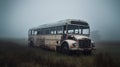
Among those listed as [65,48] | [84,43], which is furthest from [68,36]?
[84,43]

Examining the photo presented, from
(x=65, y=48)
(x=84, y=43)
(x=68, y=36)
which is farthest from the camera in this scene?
(x=68, y=36)

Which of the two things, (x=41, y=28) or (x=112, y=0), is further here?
(x=41, y=28)

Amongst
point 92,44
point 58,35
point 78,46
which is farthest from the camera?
point 58,35

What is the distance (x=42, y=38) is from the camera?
10.6 m

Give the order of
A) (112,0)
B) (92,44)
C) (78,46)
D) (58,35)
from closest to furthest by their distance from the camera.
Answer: (78,46), (92,44), (58,35), (112,0)

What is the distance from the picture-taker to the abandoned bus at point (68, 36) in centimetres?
753

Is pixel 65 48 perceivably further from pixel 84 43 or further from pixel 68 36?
pixel 84 43

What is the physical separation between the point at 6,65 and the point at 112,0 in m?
6.89

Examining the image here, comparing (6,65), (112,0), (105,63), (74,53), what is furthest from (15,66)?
(112,0)

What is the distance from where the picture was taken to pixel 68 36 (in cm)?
799

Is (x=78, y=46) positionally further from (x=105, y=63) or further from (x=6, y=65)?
(x=6, y=65)

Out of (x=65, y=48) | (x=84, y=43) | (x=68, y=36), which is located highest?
(x=68, y=36)

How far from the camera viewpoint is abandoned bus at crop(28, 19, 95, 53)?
753cm

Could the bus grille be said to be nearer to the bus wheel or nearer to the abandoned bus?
the abandoned bus
